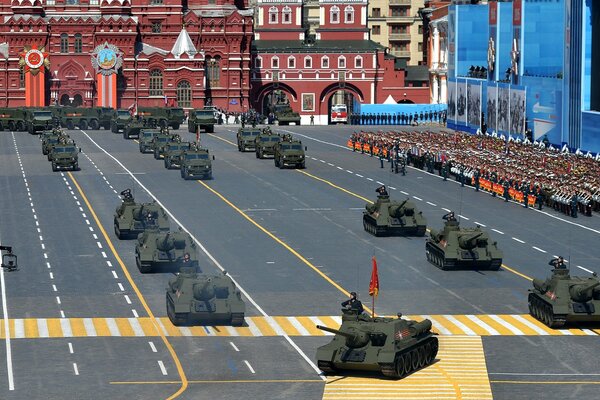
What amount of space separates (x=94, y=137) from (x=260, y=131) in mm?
21948

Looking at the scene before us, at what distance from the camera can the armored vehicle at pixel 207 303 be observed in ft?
165

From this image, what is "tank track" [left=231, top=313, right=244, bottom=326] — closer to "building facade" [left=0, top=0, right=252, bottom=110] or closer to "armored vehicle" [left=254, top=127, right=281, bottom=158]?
"armored vehicle" [left=254, top=127, right=281, bottom=158]

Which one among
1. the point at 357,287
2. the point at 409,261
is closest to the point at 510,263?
the point at 409,261

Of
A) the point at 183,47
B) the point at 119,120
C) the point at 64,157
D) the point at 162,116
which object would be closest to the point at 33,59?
the point at 183,47

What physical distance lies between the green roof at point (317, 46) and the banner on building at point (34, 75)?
92.0 feet

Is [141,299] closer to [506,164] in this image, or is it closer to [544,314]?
[544,314]

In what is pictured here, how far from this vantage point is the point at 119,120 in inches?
5595

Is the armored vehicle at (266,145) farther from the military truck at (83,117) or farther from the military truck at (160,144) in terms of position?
the military truck at (83,117)

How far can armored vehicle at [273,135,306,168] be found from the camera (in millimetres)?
105875

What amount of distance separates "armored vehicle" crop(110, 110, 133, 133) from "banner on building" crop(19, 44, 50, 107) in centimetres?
3300

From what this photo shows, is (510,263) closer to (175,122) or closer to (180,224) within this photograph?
(180,224)

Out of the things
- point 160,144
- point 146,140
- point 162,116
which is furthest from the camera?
point 162,116

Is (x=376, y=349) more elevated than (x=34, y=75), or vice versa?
(x=34, y=75)

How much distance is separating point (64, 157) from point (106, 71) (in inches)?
2885
